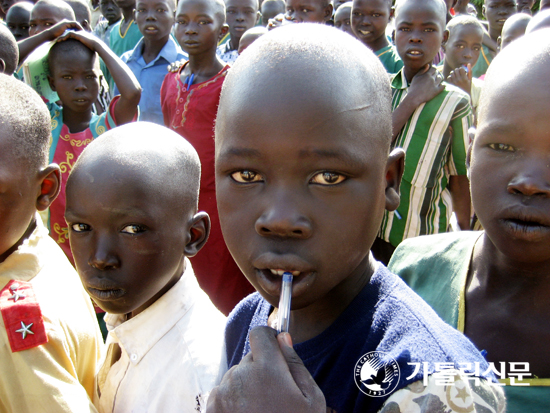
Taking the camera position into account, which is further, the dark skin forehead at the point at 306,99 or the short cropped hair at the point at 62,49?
the short cropped hair at the point at 62,49

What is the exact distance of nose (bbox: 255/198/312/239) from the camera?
907 mm

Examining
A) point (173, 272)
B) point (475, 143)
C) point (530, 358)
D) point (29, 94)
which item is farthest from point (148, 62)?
point (530, 358)

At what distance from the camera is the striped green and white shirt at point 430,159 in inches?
112

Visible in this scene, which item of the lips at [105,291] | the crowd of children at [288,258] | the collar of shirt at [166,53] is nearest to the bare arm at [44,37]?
the collar of shirt at [166,53]

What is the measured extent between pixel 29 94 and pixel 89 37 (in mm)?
1791

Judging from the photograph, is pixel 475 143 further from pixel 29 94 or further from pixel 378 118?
pixel 29 94

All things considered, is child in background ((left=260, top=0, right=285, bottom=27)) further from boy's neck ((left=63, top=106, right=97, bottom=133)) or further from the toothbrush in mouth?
the toothbrush in mouth

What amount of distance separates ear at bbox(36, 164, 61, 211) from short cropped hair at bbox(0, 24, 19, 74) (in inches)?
75.1

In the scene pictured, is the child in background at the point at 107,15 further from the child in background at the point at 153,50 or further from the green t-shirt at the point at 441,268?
the green t-shirt at the point at 441,268

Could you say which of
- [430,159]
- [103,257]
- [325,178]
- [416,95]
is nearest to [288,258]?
[325,178]

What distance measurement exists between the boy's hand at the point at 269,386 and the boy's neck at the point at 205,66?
2.95 m

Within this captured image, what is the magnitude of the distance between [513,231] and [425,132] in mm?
1747

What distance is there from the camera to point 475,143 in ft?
4.30

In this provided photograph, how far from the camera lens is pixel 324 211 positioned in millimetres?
938
